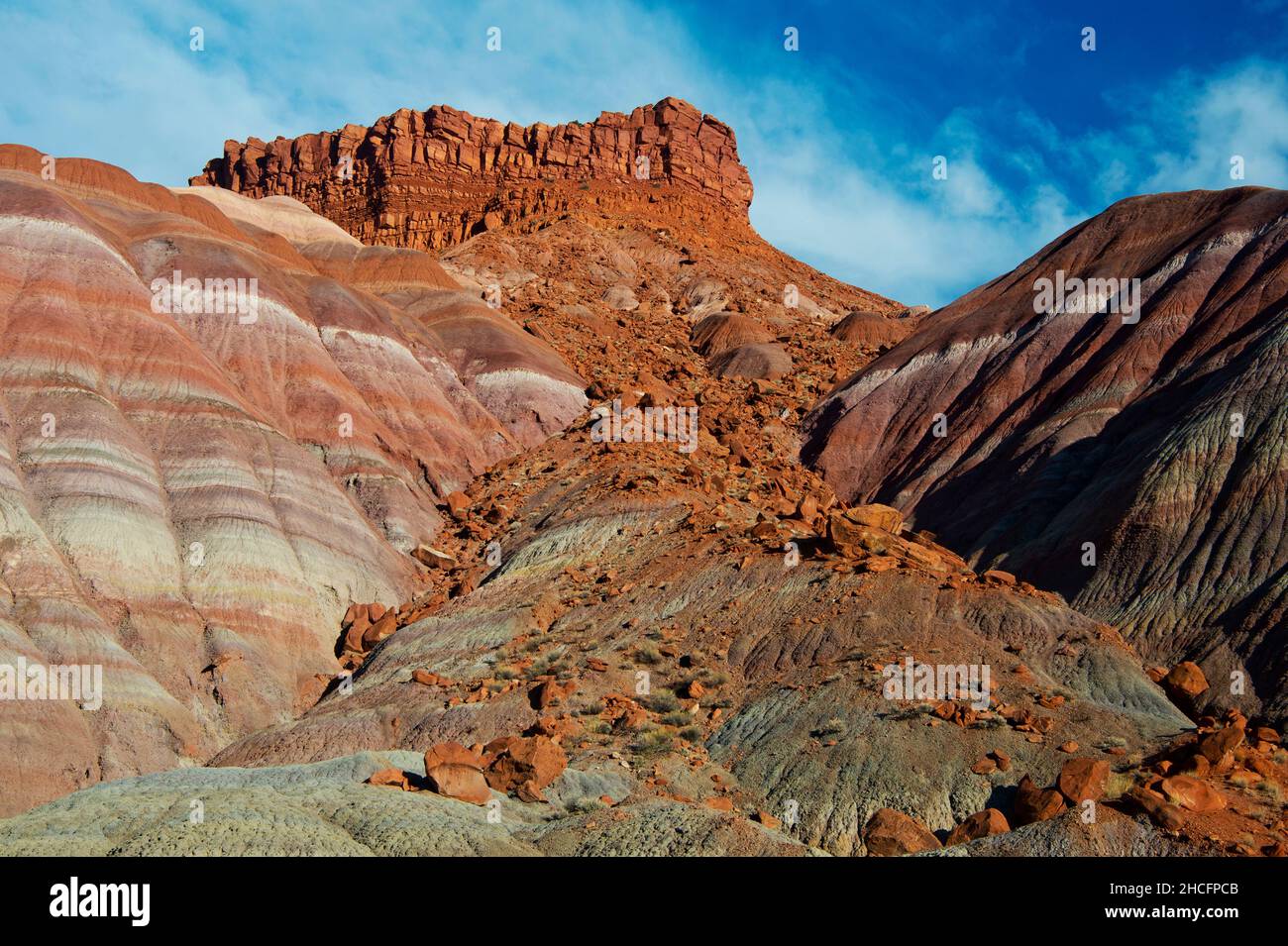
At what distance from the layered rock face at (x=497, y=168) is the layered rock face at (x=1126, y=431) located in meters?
42.5

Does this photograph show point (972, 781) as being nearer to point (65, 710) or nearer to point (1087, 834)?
point (1087, 834)

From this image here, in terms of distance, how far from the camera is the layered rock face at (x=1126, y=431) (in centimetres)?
3128

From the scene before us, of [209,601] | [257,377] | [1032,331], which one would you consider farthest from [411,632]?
[1032,331]

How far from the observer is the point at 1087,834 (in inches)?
590

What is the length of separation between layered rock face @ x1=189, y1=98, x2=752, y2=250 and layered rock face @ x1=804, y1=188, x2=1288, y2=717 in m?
42.5

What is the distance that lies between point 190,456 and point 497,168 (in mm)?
69508
